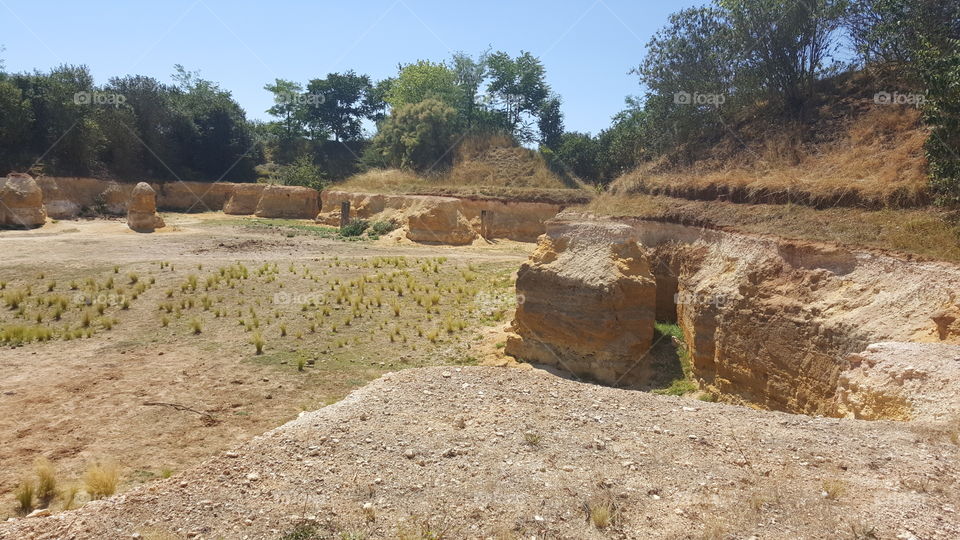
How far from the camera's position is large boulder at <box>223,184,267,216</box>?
40094 millimetres

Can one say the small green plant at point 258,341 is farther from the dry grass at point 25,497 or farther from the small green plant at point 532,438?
the small green plant at point 532,438

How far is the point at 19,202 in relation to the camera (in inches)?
1054

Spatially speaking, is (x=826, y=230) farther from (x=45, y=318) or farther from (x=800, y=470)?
(x=45, y=318)

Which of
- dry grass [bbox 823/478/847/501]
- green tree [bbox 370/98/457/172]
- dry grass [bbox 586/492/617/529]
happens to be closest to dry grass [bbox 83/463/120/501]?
dry grass [bbox 586/492/617/529]

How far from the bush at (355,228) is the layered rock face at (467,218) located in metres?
1.10

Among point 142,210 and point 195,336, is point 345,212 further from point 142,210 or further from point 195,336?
point 195,336

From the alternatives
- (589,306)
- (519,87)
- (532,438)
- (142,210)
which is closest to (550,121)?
(519,87)

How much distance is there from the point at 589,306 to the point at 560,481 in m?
7.14

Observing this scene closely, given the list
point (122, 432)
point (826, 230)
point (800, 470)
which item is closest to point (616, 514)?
point (800, 470)

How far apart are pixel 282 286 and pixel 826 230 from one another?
1481cm

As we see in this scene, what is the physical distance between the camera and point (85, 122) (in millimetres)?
36312
